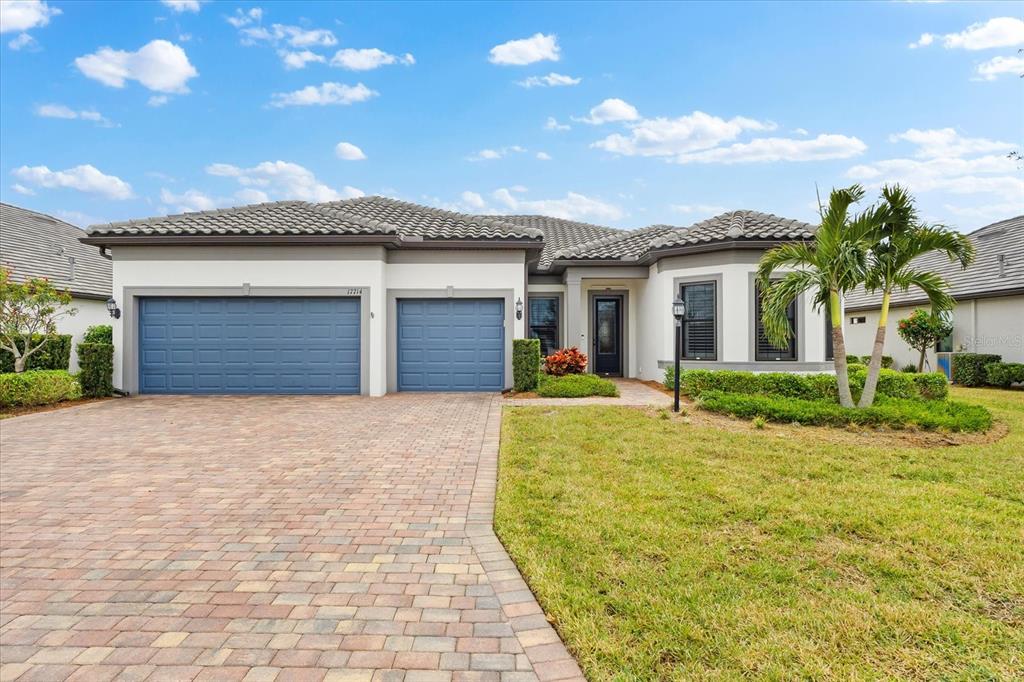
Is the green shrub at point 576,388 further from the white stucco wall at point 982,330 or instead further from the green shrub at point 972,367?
the green shrub at point 972,367

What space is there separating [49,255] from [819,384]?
2330 cm

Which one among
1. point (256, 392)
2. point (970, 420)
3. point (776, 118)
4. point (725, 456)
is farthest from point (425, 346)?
point (776, 118)

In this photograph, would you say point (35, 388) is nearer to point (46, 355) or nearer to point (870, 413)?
point (46, 355)

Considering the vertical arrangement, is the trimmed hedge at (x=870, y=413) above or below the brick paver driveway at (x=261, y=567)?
above

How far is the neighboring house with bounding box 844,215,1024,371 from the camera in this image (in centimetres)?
1427

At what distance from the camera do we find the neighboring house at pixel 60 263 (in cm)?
1491

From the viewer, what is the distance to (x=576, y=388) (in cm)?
1123

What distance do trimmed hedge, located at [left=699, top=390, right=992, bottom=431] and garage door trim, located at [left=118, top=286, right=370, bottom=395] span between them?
25.5ft

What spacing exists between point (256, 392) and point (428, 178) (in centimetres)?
1278

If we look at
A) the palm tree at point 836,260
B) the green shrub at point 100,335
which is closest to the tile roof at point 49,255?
the green shrub at point 100,335

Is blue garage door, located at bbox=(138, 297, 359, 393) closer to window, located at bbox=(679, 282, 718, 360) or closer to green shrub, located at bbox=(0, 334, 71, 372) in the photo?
green shrub, located at bbox=(0, 334, 71, 372)

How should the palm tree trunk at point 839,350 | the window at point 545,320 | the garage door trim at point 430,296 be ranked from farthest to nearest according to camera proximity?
the window at point 545,320
the garage door trim at point 430,296
the palm tree trunk at point 839,350

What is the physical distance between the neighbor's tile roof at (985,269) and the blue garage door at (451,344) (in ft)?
39.4

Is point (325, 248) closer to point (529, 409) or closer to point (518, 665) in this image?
point (529, 409)
